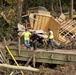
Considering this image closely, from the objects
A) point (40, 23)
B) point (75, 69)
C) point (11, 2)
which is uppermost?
point (11, 2)

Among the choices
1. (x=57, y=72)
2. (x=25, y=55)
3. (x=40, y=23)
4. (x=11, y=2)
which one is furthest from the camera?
(x=11, y=2)

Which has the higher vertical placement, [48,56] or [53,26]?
[53,26]

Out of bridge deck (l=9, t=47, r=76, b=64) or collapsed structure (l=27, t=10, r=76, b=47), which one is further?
collapsed structure (l=27, t=10, r=76, b=47)

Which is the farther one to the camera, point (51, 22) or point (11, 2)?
point (11, 2)

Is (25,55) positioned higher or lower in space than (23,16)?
lower

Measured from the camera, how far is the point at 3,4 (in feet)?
79.5

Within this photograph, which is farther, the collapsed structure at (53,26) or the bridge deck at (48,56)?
the collapsed structure at (53,26)

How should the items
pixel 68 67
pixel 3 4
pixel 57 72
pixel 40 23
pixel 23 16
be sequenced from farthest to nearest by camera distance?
pixel 3 4
pixel 23 16
pixel 40 23
pixel 68 67
pixel 57 72

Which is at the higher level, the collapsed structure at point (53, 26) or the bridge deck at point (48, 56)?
the collapsed structure at point (53, 26)

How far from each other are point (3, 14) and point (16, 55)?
6.56 metres

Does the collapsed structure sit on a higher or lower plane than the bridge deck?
higher

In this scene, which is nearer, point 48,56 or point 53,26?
point 48,56

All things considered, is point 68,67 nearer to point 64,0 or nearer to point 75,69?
point 75,69

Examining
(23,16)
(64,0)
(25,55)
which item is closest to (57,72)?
(25,55)
